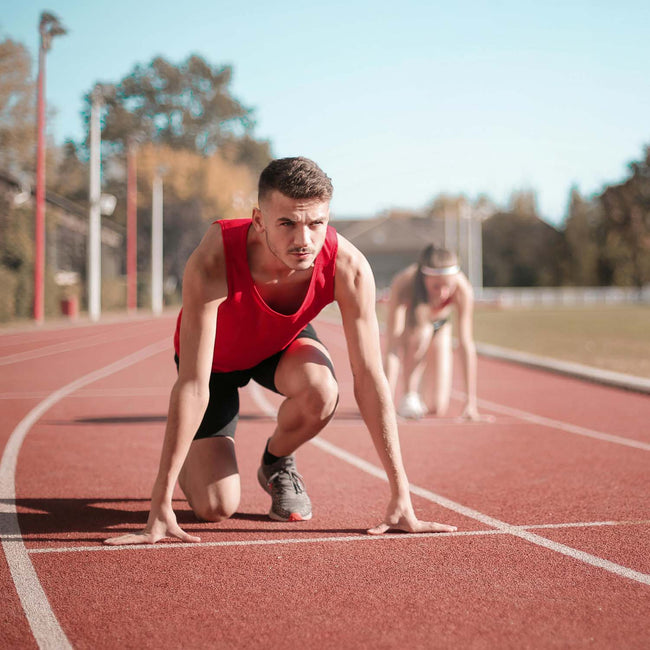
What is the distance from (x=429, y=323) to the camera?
371 inches

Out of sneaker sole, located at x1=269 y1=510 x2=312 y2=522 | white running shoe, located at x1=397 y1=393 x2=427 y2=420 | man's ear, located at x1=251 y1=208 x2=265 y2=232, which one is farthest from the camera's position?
white running shoe, located at x1=397 y1=393 x2=427 y2=420

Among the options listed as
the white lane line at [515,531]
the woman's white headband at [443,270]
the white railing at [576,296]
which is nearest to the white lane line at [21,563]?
the white lane line at [515,531]

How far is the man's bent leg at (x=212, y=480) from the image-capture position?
4.89 m

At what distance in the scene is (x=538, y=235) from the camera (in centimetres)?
8762

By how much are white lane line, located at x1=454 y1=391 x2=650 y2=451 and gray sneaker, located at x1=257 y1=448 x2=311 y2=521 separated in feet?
12.1

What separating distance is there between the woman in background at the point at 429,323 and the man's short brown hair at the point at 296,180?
16.2 ft

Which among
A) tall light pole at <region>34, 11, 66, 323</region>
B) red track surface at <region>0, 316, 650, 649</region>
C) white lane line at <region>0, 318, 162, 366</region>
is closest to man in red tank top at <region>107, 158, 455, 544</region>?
red track surface at <region>0, 316, 650, 649</region>

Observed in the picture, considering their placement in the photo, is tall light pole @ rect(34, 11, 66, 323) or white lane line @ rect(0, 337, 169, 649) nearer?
white lane line @ rect(0, 337, 169, 649)

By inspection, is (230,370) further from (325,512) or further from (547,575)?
(547,575)

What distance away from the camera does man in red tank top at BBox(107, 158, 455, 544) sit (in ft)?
13.2

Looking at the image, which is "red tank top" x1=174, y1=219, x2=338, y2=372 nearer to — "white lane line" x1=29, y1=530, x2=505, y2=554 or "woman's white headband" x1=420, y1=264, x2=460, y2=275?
"white lane line" x1=29, y1=530, x2=505, y2=554

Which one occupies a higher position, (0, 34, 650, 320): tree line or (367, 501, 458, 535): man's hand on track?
(0, 34, 650, 320): tree line

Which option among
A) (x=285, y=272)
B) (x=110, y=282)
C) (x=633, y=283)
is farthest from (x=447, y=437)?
(x=633, y=283)

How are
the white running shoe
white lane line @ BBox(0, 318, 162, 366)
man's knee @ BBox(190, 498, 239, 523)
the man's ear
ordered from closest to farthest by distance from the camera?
the man's ear
man's knee @ BBox(190, 498, 239, 523)
the white running shoe
white lane line @ BBox(0, 318, 162, 366)
